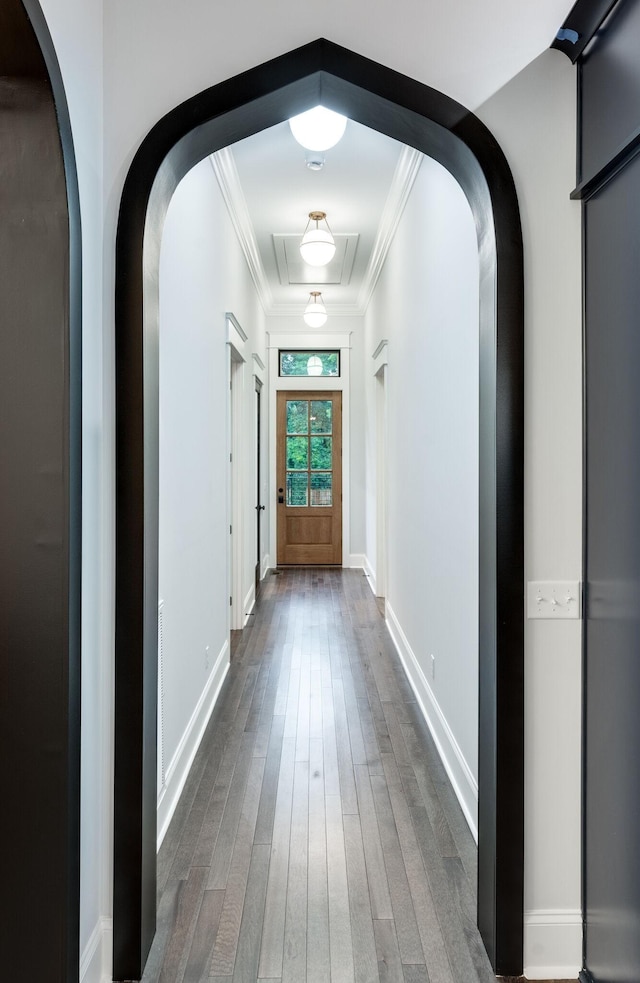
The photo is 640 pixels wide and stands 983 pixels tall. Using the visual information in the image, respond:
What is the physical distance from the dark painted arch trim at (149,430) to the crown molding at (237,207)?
1141 mm

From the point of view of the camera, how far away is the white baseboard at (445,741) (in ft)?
7.63

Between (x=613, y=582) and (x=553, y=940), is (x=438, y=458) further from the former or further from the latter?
(x=553, y=940)

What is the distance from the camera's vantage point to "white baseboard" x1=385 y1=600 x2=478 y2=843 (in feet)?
7.63

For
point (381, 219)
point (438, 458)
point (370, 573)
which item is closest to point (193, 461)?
point (438, 458)

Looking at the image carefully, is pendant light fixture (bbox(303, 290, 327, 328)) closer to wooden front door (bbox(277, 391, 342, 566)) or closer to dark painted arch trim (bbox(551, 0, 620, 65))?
wooden front door (bbox(277, 391, 342, 566))

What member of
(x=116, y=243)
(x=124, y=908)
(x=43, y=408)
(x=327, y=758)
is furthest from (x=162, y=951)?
(x=116, y=243)

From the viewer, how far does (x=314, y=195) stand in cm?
422

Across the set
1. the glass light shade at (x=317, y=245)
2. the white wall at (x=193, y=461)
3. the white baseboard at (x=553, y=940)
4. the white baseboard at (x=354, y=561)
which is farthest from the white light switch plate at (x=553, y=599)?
the white baseboard at (x=354, y=561)

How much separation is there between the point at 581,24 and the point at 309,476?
6.22 metres

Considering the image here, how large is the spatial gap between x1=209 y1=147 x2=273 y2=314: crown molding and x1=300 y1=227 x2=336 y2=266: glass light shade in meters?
0.46

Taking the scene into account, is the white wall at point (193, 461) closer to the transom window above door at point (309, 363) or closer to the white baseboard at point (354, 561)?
the transom window above door at point (309, 363)

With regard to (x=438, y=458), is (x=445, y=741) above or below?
below

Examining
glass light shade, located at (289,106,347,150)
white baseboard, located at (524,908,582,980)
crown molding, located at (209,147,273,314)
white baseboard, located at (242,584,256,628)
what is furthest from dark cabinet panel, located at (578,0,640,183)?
white baseboard, located at (242,584,256,628)

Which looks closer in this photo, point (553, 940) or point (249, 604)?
point (553, 940)
